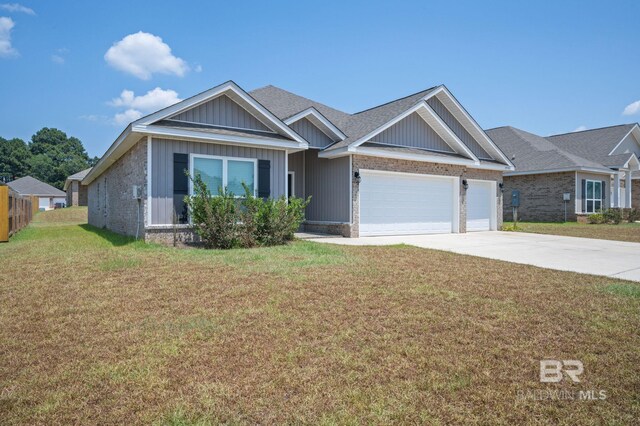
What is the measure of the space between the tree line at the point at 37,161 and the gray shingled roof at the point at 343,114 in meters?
73.7

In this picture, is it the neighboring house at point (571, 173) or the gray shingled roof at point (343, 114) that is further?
the neighboring house at point (571, 173)

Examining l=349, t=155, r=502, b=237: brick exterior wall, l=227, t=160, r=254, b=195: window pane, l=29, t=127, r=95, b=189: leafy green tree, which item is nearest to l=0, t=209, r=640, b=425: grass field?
l=227, t=160, r=254, b=195: window pane

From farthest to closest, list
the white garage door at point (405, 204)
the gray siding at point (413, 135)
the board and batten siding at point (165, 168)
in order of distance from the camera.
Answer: the gray siding at point (413, 135) → the white garage door at point (405, 204) → the board and batten siding at point (165, 168)

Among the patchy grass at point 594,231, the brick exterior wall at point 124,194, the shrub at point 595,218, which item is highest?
the brick exterior wall at point 124,194

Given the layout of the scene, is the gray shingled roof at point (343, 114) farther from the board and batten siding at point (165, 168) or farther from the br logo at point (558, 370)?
the br logo at point (558, 370)

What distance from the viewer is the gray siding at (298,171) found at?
1545 centimetres

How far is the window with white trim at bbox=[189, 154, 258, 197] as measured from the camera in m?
10.7

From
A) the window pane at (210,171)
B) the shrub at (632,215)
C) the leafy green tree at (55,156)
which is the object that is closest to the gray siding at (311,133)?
the window pane at (210,171)

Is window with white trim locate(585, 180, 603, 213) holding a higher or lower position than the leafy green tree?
lower

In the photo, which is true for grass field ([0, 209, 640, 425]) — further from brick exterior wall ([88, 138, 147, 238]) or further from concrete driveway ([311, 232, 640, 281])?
brick exterior wall ([88, 138, 147, 238])

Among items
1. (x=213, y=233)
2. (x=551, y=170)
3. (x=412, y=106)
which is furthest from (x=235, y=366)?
(x=551, y=170)

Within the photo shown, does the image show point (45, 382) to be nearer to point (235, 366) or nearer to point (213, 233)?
point (235, 366)

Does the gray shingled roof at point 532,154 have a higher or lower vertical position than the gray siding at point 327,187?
higher

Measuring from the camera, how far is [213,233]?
9500mm
